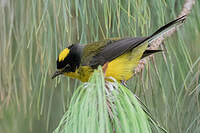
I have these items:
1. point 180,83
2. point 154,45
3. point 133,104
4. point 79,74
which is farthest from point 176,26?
point 133,104

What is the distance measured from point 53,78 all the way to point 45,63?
40cm

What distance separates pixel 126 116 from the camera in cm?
109

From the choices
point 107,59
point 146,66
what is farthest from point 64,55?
point 146,66

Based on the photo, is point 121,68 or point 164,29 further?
point 121,68

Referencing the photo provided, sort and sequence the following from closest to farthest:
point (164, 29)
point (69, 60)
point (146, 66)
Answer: point (164, 29) < point (146, 66) < point (69, 60)

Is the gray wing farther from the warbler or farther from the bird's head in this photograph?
the bird's head

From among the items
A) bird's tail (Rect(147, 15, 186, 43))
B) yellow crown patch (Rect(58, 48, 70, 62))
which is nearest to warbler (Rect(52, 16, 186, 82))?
yellow crown patch (Rect(58, 48, 70, 62))

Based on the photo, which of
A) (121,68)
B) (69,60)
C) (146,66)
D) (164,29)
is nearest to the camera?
(164,29)

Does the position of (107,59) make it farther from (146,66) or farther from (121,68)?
(146,66)

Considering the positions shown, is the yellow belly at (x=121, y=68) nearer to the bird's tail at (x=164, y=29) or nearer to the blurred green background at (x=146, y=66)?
the blurred green background at (x=146, y=66)

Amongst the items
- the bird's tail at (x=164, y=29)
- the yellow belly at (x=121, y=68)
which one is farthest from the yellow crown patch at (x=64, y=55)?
the bird's tail at (x=164, y=29)

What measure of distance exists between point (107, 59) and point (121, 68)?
0.42ft

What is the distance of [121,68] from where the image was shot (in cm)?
216

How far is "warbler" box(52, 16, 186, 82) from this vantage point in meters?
2.12
